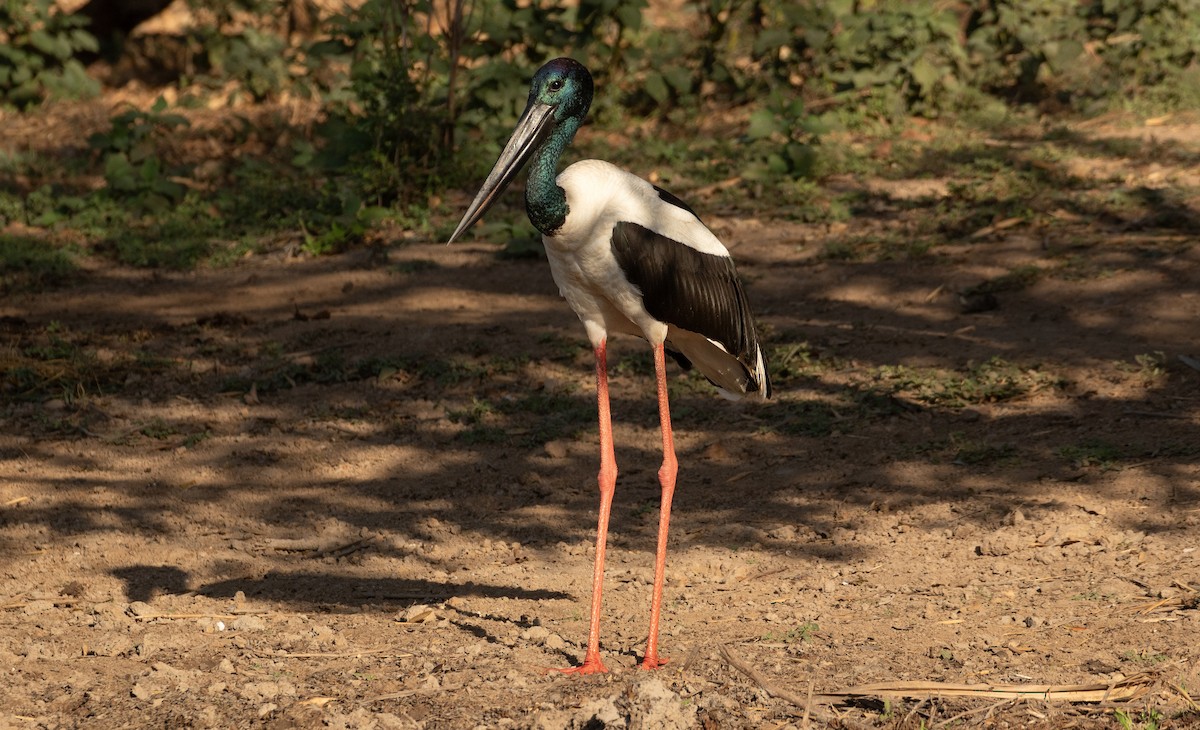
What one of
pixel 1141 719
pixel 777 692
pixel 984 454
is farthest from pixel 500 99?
pixel 1141 719

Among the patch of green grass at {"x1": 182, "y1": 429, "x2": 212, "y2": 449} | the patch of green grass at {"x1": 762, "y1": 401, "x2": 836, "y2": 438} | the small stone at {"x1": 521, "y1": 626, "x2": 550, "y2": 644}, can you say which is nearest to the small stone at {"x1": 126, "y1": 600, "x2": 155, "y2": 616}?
the small stone at {"x1": 521, "y1": 626, "x2": 550, "y2": 644}

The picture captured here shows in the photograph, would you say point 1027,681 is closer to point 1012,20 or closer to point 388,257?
point 388,257

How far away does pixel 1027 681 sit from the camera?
11.6 feet

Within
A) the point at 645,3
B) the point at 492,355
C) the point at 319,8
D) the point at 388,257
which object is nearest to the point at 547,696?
the point at 492,355

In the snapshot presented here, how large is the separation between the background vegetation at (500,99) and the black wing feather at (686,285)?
379cm

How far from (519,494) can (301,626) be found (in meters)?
1.36

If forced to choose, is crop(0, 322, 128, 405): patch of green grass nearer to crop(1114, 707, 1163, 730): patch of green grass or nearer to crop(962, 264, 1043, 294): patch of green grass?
crop(962, 264, 1043, 294): patch of green grass

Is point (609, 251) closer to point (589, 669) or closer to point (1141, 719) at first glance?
point (589, 669)

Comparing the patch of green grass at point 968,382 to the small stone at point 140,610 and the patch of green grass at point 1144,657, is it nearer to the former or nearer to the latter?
the patch of green grass at point 1144,657

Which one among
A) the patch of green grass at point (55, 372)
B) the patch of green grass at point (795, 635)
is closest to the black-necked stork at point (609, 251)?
the patch of green grass at point (795, 635)

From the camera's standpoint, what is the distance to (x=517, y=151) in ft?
13.5

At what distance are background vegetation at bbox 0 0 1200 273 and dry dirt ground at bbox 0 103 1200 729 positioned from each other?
2.15 ft

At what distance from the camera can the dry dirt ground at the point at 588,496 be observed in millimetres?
3619

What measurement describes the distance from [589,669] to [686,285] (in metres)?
1.18
